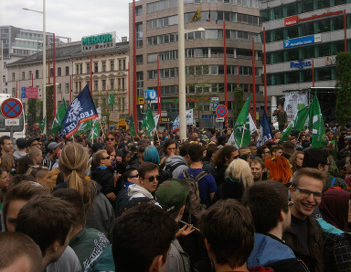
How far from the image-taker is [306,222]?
3.49 meters

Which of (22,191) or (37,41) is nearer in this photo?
(22,191)

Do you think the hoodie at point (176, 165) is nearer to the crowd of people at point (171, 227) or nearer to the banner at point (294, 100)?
the crowd of people at point (171, 227)

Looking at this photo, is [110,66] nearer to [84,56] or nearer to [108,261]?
[84,56]

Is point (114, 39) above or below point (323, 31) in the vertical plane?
above

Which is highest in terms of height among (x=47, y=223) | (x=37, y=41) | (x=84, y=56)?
(x=37, y=41)

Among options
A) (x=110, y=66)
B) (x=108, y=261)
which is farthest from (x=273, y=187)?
(x=110, y=66)

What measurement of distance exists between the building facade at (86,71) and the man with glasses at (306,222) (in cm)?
6500

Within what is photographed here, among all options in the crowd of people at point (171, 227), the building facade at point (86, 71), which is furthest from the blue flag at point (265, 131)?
the building facade at point (86, 71)

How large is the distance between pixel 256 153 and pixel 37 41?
138 meters

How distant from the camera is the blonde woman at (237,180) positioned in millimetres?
5582

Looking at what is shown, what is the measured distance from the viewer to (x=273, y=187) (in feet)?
9.93

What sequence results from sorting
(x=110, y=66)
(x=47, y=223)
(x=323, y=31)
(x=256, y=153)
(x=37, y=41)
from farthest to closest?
(x=37, y=41), (x=110, y=66), (x=323, y=31), (x=256, y=153), (x=47, y=223)

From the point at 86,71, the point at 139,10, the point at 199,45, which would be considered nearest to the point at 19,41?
the point at 86,71

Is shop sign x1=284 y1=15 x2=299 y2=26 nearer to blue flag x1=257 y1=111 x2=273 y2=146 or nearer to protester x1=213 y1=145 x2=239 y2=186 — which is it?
blue flag x1=257 y1=111 x2=273 y2=146
